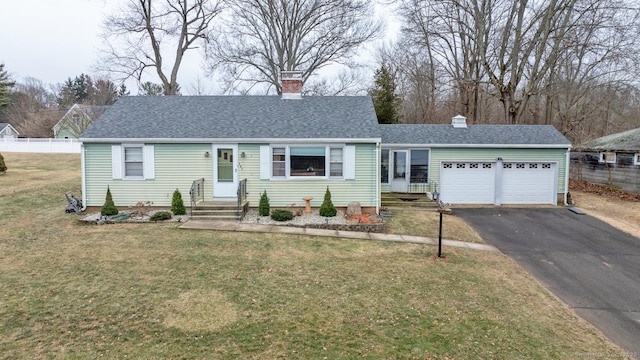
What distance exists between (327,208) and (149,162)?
678 centimetres

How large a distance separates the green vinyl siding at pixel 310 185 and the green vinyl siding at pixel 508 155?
15.9ft

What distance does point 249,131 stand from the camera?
13.0m

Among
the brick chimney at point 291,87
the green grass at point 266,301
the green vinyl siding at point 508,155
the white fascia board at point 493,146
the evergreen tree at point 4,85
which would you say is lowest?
the green grass at point 266,301

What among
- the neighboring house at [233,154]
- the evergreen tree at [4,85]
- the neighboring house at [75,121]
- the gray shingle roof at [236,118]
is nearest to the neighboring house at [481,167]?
the gray shingle roof at [236,118]

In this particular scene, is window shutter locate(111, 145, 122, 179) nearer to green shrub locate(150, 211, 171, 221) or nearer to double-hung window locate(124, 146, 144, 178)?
double-hung window locate(124, 146, 144, 178)

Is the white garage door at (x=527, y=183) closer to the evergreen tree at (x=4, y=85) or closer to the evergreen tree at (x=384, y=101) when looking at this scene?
the evergreen tree at (x=384, y=101)

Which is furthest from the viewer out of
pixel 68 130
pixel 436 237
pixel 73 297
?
pixel 68 130

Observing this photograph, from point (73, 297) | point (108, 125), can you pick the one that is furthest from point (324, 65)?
point (73, 297)

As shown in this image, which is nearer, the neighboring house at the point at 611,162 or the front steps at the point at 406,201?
the front steps at the point at 406,201

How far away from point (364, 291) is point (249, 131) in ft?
27.0

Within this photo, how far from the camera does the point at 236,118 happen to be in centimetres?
1398

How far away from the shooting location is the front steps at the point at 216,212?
11.8 m

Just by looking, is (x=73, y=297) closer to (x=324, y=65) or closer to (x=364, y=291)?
(x=364, y=291)

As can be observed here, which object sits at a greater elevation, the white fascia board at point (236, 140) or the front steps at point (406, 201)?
the white fascia board at point (236, 140)
